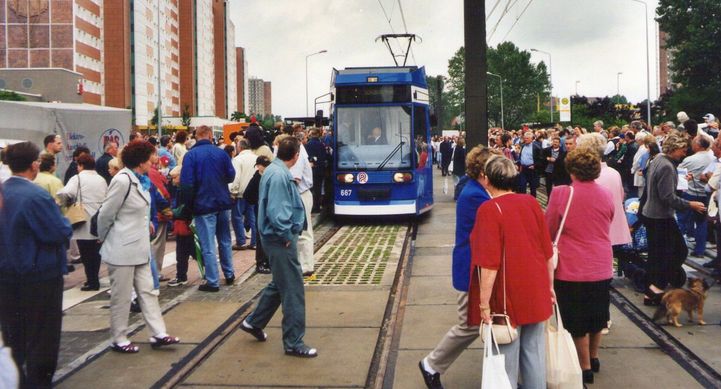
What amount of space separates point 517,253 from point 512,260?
0.17ft

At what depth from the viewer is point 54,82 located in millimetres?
53844

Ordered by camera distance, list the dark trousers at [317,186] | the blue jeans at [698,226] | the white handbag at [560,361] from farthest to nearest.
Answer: the dark trousers at [317,186]
the blue jeans at [698,226]
the white handbag at [560,361]

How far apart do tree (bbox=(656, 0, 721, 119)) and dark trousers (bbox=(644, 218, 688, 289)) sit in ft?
186

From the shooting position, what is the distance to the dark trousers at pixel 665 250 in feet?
27.3

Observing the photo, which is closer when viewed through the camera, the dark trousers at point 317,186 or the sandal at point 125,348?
the sandal at point 125,348

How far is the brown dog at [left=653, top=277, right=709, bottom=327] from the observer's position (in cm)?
769

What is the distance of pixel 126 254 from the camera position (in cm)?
709

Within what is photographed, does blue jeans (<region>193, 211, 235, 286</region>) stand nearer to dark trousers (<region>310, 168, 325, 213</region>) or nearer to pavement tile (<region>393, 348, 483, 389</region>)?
pavement tile (<region>393, 348, 483, 389</region>)

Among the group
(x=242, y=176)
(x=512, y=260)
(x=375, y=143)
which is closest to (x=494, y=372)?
(x=512, y=260)

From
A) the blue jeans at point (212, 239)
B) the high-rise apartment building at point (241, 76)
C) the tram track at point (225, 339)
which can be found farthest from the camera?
the high-rise apartment building at point (241, 76)

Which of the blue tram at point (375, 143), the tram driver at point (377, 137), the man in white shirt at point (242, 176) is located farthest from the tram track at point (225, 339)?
the tram driver at point (377, 137)

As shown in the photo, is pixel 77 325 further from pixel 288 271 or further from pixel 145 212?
pixel 288 271

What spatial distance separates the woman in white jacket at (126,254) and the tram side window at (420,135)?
10.4m

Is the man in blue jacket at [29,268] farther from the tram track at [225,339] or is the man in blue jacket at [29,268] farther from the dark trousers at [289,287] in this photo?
the dark trousers at [289,287]
